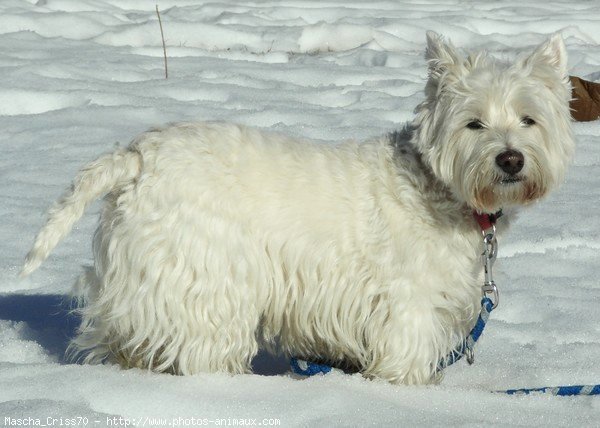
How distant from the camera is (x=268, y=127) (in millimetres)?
7934

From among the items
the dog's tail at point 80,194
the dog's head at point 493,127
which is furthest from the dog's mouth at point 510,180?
the dog's tail at point 80,194

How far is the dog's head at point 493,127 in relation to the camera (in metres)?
3.97

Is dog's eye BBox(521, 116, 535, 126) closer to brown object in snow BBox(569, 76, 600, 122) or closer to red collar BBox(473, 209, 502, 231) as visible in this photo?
red collar BBox(473, 209, 502, 231)

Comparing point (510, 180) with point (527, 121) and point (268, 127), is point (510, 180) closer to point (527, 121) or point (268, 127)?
point (527, 121)

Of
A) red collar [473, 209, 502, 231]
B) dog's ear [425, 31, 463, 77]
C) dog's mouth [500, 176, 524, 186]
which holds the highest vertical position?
dog's ear [425, 31, 463, 77]

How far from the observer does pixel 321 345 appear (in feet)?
14.0

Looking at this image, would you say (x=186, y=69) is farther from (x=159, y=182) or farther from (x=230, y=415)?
(x=230, y=415)

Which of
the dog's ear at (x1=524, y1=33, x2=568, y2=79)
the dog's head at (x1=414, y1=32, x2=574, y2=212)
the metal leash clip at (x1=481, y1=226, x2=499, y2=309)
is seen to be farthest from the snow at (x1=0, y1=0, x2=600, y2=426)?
the dog's ear at (x1=524, y1=33, x2=568, y2=79)

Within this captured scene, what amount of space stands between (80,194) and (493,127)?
5.51 ft

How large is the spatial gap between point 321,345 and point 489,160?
3.50ft

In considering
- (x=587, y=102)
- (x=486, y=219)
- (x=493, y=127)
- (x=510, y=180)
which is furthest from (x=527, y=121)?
(x=587, y=102)

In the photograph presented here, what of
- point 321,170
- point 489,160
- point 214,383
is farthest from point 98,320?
point 489,160

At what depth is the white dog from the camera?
3.81 metres

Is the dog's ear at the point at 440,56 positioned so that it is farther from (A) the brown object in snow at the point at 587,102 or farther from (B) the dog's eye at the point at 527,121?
(A) the brown object in snow at the point at 587,102
